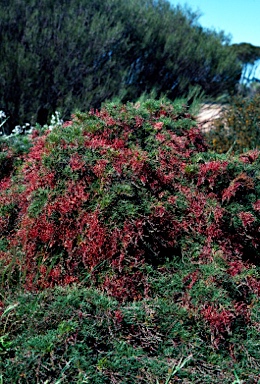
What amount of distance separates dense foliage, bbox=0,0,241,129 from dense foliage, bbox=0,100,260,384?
5668mm

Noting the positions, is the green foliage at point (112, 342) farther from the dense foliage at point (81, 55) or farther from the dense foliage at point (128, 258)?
the dense foliage at point (81, 55)

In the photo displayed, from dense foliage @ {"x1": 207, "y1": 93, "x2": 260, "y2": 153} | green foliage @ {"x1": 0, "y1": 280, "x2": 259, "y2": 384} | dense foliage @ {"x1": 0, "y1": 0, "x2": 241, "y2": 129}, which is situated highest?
dense foliage @ {"x1": 0, "y1": 0, "x2": 241, "y2": 129}

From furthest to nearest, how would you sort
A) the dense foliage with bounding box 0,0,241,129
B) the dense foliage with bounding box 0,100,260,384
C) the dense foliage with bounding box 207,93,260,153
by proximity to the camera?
the dense foliage with bounding box 0,0,241,129
the dense foliage with bounding box 207,93,260,153
the dense foliage with bounding box 0,100,260,384

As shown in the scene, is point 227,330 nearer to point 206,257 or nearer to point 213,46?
point 206,257

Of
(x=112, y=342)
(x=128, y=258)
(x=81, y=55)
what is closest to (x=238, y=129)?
(x=81, y=55)

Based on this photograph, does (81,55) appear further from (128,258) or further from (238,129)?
(128,258)

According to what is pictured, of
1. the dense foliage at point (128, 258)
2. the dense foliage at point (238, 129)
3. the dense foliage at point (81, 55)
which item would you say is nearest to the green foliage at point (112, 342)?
the dense foliage at point (128, 258)

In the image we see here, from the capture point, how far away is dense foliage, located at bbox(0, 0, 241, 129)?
367 inches

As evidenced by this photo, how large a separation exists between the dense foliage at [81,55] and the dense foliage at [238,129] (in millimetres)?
2600

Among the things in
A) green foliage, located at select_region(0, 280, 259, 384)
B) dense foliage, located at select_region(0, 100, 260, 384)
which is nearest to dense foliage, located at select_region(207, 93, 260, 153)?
dense foliage, located at select_region(0, 100, 260, 384)

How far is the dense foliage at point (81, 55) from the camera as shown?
931 centimetres

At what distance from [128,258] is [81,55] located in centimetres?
747

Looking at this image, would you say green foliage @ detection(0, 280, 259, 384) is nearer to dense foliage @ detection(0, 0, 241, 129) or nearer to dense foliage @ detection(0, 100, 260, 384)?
dense foliage @ detection(0, 100, 260, 384)

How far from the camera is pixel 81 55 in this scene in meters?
9.92
